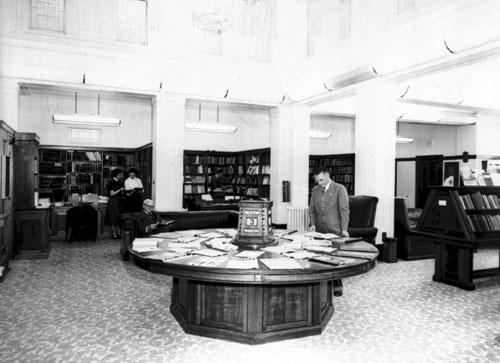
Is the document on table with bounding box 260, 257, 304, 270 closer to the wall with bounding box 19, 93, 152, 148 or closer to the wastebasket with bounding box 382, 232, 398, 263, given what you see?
the wastebasket with bounding box 382, 232, 398, 263

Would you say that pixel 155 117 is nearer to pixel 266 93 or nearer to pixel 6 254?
pixel 266 93

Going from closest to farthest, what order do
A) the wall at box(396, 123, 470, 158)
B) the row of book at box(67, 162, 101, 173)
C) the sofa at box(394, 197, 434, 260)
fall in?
the sofa at box(394, 197, 434, 260)
the row of book at box(67, 162, 101, 173)
the wall at box(396, 123, 470, 158)

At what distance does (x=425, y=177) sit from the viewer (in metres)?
10.6

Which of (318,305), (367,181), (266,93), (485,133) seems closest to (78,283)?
(318,305)

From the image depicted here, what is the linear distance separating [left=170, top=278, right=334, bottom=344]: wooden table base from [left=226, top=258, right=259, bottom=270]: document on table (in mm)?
354

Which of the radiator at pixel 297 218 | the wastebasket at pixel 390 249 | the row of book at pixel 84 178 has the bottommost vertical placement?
the wastebasket at pixel 390 249

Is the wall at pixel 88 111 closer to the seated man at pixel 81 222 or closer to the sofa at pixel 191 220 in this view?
the seated man at pixel 81 222

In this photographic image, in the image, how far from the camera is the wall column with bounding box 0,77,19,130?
7.47 metres

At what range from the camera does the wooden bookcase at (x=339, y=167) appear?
40.4ft

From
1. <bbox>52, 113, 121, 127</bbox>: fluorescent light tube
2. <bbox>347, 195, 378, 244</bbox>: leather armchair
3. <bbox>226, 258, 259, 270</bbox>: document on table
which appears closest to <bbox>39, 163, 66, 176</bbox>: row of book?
<bbox>52, 113, 121, 127</bbox>: fluorescent light tube

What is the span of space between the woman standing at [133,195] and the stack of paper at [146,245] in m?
5.39

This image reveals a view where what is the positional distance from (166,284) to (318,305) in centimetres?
238

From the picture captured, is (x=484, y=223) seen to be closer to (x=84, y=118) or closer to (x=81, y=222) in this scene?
(x=81, y=222)

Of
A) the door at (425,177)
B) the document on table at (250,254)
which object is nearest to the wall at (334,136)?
the door at (425,177)
